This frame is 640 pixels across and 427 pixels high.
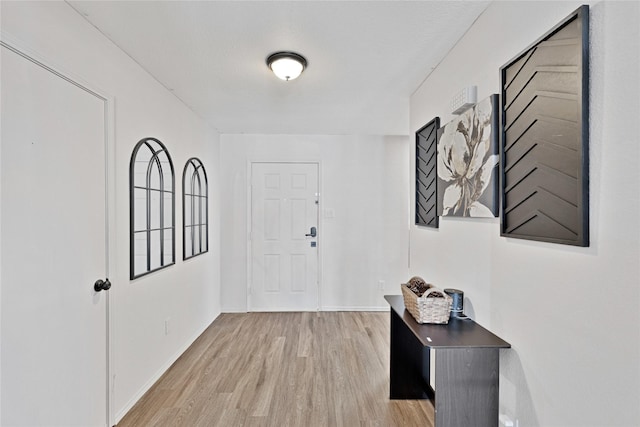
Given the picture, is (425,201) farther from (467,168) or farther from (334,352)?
(334,352)

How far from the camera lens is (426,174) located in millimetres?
2727

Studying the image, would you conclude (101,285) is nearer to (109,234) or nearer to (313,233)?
(109,234)

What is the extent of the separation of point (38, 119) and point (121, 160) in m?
0.69

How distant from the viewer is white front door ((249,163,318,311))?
470 centimetres

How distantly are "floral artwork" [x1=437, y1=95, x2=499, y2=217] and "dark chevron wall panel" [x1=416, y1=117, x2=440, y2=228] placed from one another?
0.51 feet

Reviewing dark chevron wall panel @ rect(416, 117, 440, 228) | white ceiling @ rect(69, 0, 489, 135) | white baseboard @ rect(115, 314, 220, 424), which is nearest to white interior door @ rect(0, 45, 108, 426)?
white baseboard @ rect(115, 314, 220, 424)

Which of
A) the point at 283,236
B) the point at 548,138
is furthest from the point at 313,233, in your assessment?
the point at 548,138

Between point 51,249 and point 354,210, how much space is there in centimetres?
358

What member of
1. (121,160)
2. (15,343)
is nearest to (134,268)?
(121,160)

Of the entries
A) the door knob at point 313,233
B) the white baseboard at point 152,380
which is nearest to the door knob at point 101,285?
the white baseboard at point 152,380

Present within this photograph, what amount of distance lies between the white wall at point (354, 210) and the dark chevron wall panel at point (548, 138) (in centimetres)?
317

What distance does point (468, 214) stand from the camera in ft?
6.30

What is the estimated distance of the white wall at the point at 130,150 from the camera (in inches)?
65.1

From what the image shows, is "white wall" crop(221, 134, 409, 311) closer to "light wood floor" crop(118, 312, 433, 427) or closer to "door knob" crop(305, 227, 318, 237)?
"door knob" crop(305, 227, 318, 237)
